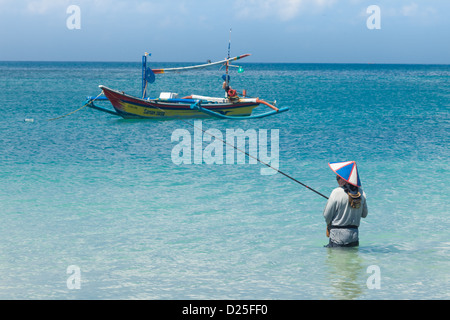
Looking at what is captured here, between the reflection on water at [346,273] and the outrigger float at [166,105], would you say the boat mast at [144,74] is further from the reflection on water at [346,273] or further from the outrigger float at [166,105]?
the reflection on water at [346,273]

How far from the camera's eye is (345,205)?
21.6 feet

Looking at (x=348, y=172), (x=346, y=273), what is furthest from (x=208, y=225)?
(x=348, y=172)

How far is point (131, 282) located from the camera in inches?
253

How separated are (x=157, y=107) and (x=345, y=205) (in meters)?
19.2

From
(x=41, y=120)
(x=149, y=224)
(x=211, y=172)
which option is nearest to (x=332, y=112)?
(x=41, y=120)

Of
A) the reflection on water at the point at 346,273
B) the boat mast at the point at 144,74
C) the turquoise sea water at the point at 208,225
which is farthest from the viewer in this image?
the boat mast at the point at 144,74

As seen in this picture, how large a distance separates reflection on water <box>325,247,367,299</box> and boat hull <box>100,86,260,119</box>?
60.0 feet

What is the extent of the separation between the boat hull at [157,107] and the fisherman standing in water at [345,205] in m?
18.6

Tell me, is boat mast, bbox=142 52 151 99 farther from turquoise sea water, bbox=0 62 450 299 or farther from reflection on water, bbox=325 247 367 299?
reflection on water, bbox=325 247 367 299

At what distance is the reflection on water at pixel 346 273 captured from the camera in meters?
6.05

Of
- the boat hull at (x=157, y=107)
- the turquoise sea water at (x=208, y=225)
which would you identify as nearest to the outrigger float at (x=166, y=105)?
the boat hull at (x=157, y=107)
